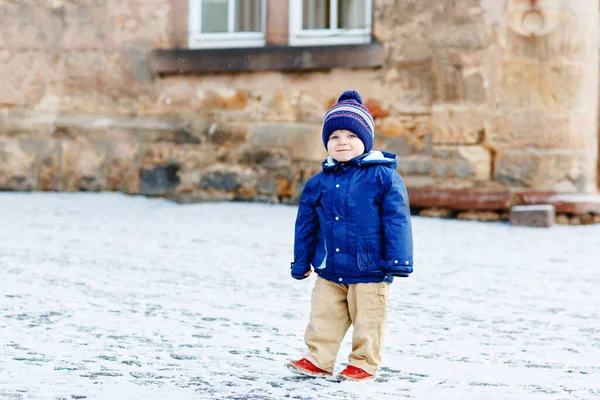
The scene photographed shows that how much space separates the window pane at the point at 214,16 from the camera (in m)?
9.11

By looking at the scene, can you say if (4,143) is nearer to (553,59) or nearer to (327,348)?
(553,59)

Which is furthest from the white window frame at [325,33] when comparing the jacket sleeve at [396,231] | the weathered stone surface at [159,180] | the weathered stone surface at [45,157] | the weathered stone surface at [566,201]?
the jacket sleeve at [396,231]

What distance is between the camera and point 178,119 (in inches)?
353

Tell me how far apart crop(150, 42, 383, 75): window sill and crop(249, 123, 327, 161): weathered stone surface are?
0.51 meters

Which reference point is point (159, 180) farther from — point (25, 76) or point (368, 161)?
point (368, 161)

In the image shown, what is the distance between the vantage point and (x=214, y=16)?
9125mm

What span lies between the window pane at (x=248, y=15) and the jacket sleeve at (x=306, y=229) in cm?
568

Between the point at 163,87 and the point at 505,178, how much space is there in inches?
125

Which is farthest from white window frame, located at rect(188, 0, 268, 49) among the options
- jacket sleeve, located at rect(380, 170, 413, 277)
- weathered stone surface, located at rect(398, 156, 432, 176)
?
jacket sleeve, located at rect(380, 170, 413, 277)

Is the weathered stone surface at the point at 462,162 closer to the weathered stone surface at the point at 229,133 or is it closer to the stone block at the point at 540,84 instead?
the stone block at the point at 540,84

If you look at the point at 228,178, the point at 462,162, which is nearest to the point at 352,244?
the point at 462,162

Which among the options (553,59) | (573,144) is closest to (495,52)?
(553,59)

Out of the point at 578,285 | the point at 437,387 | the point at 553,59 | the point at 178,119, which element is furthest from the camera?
the point at 178,119

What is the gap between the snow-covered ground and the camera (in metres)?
3.32
